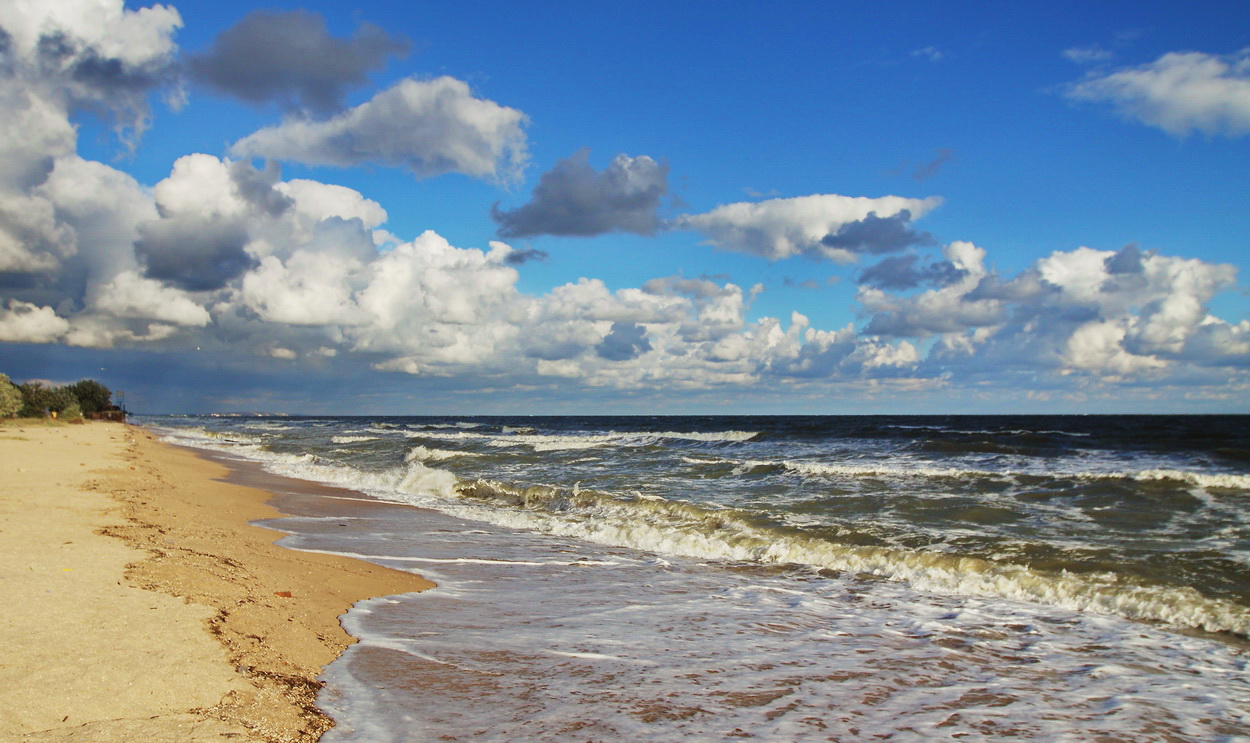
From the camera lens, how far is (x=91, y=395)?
70.0 m

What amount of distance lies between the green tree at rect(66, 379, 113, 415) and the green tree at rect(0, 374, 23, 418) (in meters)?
30.8

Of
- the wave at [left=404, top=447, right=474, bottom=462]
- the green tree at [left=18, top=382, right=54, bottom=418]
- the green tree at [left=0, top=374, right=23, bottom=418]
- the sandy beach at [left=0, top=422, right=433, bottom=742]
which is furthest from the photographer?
the green tree at [left=18, top=382, right=54, bottom=418]

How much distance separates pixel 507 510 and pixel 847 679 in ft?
37.3

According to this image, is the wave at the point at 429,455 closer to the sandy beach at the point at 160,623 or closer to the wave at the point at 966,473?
the wave at the point at 966,473

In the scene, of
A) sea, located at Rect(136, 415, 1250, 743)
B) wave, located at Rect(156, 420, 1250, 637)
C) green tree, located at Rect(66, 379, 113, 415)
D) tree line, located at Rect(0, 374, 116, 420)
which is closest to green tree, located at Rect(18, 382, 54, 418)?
tree line, located at Rect(0, 374, 116, 420)

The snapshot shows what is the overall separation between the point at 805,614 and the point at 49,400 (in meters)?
64.5

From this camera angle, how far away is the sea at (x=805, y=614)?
14.5 feet

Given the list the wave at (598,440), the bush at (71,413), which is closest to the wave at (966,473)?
the wave at (598,440)

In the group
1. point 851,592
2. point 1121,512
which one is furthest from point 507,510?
point 1121,512

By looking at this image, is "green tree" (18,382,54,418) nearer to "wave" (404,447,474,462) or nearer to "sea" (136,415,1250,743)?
"wave" (404,447,474,462)

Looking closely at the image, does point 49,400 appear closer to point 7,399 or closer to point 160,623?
point 7,399

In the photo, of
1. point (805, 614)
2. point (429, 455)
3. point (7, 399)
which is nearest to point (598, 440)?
point (429, 455)

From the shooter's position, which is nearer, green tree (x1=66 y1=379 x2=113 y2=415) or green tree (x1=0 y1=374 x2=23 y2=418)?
green tree (x1=0 y1=374 x2=23 y2=418)

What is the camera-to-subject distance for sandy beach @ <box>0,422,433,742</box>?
365 centimetres
